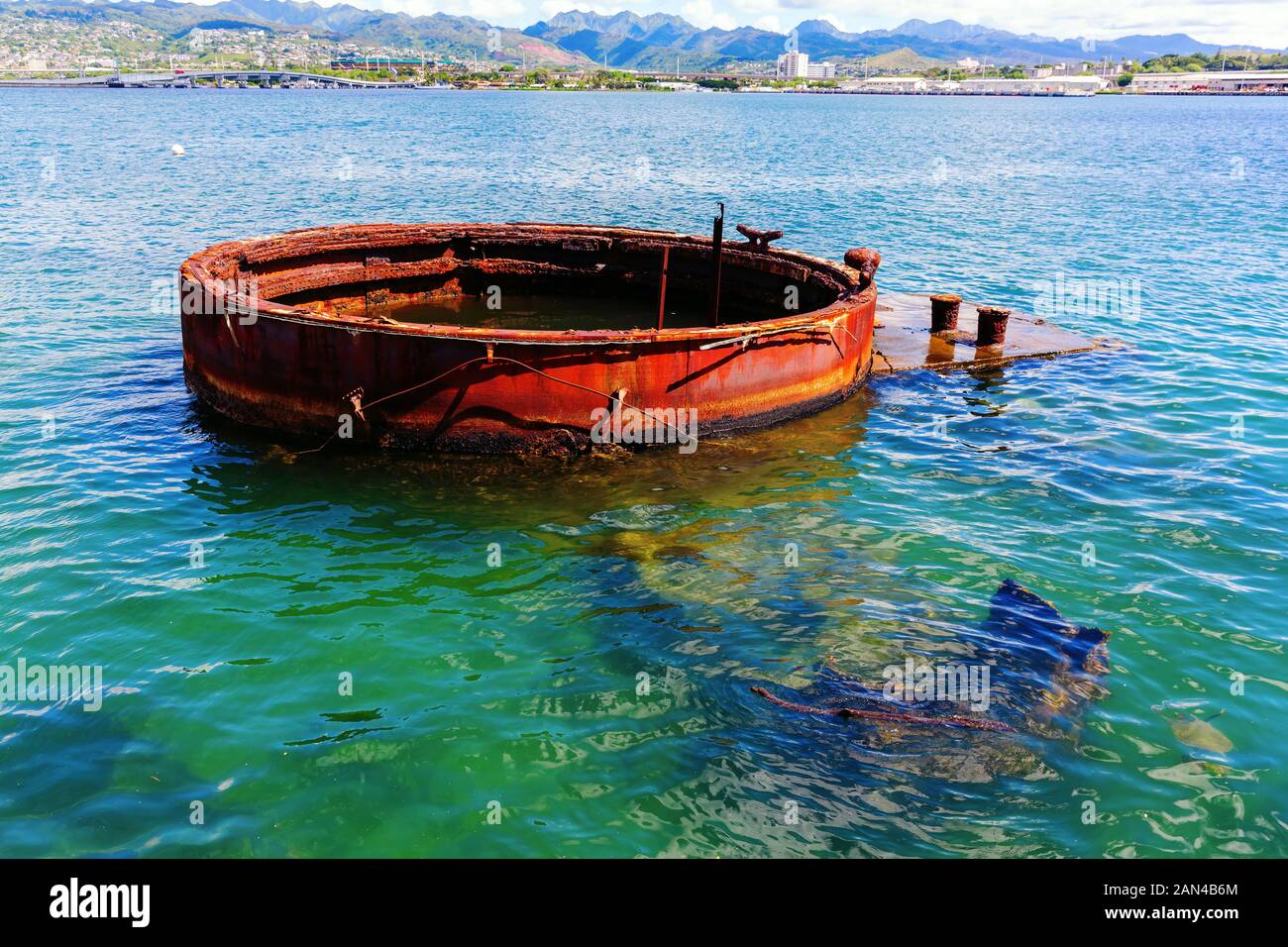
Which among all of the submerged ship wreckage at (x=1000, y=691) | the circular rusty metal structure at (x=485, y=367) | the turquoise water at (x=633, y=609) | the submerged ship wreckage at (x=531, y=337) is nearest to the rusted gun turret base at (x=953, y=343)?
the submerged ship wreckage at (x=531, y=337)

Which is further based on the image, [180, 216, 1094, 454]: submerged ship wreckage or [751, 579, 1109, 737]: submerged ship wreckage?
[180, 216, 1094, 454]: submerged ship wreckage

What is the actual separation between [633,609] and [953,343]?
11646 millimetres

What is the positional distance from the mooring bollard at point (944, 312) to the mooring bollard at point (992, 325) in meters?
0.69

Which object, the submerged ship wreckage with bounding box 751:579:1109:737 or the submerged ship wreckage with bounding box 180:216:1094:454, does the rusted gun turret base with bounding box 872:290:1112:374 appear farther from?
the submerged ship wreckage with bounding box 751:579:1109:737

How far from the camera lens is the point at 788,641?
8.62 m

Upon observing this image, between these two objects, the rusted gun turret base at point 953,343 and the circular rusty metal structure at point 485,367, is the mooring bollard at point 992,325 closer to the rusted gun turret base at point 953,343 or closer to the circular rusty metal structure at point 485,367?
the rusted gun turret base at point 953,343

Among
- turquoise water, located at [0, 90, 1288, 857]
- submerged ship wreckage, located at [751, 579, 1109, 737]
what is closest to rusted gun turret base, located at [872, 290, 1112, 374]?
turquoise water, located at [0, 90, 1288, 857]

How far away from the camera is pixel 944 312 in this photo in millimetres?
18453

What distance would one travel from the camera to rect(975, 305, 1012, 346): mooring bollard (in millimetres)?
17625

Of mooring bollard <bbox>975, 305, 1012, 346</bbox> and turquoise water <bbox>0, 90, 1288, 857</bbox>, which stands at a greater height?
mooring bollard <bbox>975, 305, 1012, 346</bbox>

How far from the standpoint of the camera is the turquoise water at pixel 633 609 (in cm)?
660

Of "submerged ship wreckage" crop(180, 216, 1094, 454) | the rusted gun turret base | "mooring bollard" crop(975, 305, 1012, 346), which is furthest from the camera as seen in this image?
"mooring bollard" crop(975, 305, 1012, 346)

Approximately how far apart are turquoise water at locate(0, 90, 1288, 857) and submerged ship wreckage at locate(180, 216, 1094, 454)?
0.58m
